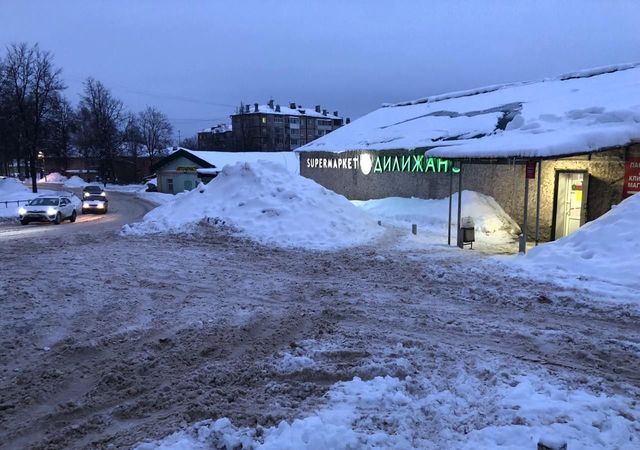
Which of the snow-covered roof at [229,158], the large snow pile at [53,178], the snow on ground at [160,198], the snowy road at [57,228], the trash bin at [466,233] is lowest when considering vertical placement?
the snowy road at [57,228]

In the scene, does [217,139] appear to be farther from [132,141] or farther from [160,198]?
[160,198]

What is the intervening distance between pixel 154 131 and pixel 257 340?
88.0 metres

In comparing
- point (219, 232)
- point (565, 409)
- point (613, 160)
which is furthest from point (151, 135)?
point (565, 409)

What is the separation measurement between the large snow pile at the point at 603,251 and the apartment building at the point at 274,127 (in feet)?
287

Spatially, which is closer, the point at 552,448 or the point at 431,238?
the point at 552,448

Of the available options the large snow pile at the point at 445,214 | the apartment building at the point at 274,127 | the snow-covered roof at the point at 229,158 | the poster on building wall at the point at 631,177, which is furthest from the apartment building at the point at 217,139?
the poster on building wall at the point at 631,177

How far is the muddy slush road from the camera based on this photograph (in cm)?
483

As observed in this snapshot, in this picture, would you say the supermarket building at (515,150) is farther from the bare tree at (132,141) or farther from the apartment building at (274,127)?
the apartment building at (274,127)

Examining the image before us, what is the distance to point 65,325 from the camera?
286 inches

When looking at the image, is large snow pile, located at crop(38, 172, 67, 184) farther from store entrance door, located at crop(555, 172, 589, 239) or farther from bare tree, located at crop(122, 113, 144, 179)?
store entrance door, located at crop(555, 172, 589, 239)

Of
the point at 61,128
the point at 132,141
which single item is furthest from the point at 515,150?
the point at 132,141

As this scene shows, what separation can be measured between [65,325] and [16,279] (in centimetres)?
338

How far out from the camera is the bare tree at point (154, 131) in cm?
8688

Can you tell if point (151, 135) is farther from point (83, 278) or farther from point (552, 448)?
point (552, 448)
